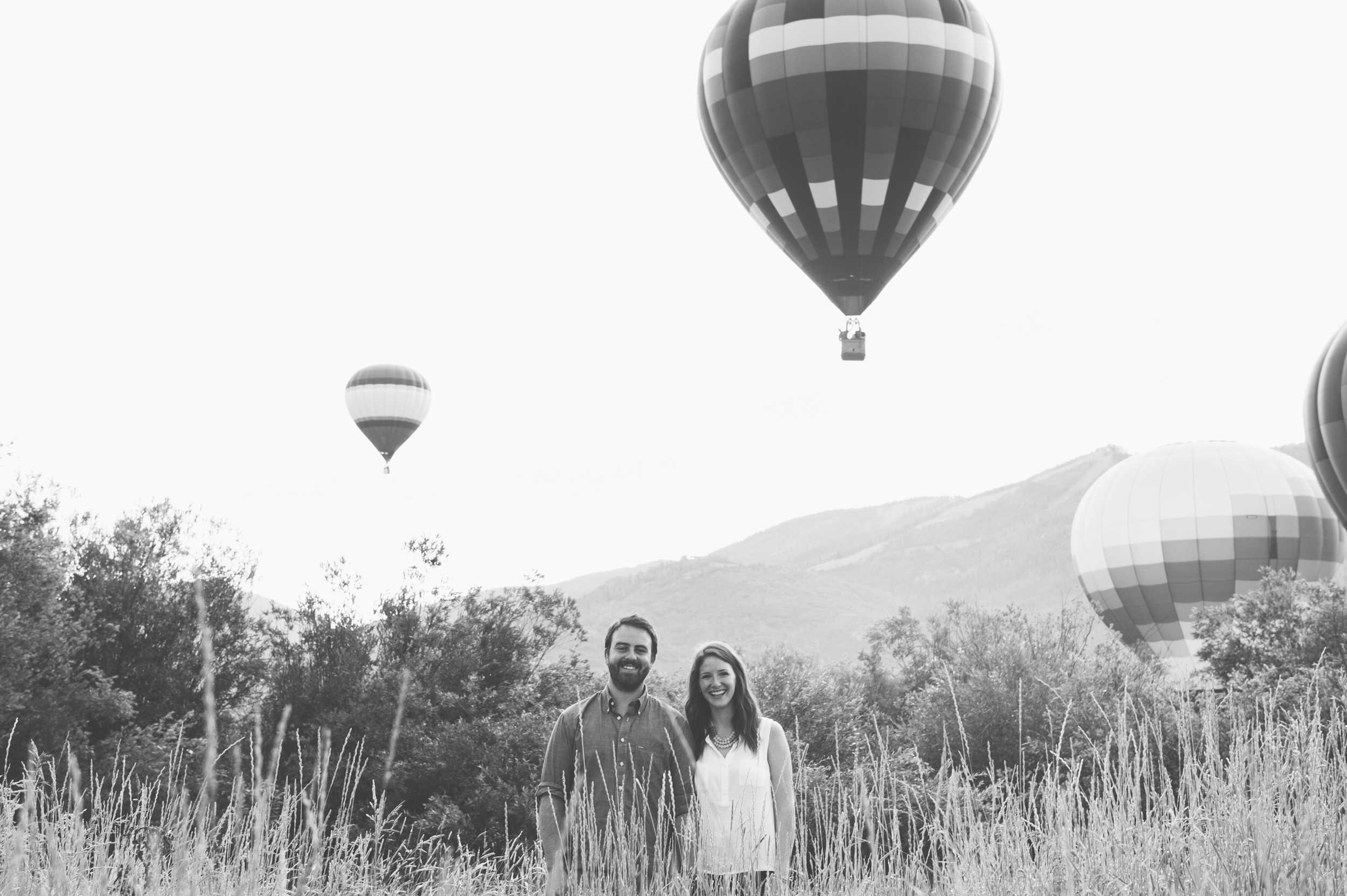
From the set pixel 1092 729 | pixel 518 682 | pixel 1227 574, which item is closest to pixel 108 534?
pixel 518 682

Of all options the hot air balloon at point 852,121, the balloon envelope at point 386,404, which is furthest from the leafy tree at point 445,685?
the balloon envelope at point 386,404

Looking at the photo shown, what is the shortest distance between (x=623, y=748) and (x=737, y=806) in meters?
0.53

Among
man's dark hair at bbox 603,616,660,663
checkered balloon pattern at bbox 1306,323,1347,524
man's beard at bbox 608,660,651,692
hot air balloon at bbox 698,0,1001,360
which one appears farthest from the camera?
checkered balloon pattern at bbox 1306,323,1347,524

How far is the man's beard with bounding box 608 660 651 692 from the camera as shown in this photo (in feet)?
14.0

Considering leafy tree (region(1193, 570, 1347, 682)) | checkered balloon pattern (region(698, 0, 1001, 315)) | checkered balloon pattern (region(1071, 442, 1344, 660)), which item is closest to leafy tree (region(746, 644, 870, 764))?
checkered balloon pattern (region(698, 0, 1001, 315))

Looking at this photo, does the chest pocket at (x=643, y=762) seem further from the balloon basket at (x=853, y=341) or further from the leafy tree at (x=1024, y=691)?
the balloon basket at (x=853, y=341)

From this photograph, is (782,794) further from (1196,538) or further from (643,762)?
(1196,538)

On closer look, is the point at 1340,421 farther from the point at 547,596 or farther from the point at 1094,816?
the point at 1094,816

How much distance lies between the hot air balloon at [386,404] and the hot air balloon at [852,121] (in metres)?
22.0

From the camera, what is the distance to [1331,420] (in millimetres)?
27859

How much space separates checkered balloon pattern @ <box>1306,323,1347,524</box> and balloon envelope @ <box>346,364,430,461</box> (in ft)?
86.3

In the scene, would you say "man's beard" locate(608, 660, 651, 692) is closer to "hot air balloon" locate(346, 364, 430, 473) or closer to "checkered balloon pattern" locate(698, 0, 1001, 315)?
"checkered balloon pattern" locate(698, 0, 1001, 315)

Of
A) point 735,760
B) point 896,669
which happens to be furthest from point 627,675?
point 896,669

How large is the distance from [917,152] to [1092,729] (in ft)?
29.9
